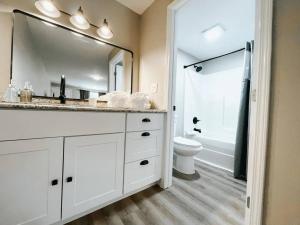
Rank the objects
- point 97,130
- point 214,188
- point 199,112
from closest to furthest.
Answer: point 97,130, point 214,188, point 199,112

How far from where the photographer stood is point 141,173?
4.58ft

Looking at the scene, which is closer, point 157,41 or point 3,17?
point 3,17

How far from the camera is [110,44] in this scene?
182cm

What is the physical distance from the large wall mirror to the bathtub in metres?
1.69

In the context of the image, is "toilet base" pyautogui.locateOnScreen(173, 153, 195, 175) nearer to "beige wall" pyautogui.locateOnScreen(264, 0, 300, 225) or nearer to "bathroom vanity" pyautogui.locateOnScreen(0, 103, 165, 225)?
"bathroom vanity" pyautogui.locateOnScreen(0, 103, 165, 225)

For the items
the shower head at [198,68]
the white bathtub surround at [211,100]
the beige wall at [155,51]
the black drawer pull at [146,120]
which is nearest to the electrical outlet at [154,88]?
the beige wall at [155,51]

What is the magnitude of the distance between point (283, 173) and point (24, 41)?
218 cm

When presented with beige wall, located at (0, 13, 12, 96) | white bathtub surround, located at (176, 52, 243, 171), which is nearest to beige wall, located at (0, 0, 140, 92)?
beige wall, located at (0, 13, 12, 96)

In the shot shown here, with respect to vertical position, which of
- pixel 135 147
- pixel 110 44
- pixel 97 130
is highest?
pixel 110 44

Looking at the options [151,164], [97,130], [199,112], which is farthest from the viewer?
[199,112]

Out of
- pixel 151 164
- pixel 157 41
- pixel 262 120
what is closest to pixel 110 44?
pixel 157 41

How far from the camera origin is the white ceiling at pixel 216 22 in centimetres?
167

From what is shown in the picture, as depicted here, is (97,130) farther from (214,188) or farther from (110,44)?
(214,188)

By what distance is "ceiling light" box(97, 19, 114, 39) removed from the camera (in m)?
1.66
